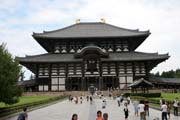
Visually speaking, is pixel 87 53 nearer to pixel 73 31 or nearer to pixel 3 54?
pixel 73 31

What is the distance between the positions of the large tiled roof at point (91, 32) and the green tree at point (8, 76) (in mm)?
56531

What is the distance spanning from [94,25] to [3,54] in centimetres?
7005

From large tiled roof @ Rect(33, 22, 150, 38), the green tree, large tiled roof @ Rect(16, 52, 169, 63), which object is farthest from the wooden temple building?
the green tree

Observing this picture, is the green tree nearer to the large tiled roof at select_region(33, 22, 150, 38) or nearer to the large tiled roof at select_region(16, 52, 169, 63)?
the large tiled roof at select_region(16, 52, 169, 63)

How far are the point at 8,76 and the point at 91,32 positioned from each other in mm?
64480

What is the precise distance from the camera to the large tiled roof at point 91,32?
90519 millimetres

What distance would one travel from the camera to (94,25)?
10100 centimetres

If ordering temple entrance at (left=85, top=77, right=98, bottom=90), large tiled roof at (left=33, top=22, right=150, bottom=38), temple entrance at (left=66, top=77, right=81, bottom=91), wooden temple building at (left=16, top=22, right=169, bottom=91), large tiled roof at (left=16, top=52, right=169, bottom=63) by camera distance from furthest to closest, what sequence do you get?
1. large tiled roof at (left=33, top=22, right=150, bottom=38)
2. temple entrance at (left=85, top=77, right=98, bottom=90)
3. temple entrance at (left=66, top=77, right=81, bottom=91)
4. wooden temple building at (left=16, top=22, right=169, bottom=91)
5. large tiled roof at (left=16, top=52, right=169, bottom=63)

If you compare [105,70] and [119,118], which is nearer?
[119,118]

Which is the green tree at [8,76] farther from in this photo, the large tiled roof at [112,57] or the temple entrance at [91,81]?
the temple entrance at [91,81]

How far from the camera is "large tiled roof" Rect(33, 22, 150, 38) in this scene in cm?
9052

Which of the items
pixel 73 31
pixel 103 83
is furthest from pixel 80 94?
pixel 73 31

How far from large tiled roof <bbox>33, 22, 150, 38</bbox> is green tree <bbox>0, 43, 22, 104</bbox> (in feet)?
185

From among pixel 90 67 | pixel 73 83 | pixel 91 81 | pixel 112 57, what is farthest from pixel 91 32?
pixel 73 83
